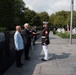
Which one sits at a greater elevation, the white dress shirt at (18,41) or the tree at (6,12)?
the tree at (6,12)

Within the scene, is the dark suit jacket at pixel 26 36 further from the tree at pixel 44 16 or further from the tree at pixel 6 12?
the tree at pixel 44 16

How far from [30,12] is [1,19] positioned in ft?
228

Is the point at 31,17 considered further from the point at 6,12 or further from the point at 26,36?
the point at 26,36

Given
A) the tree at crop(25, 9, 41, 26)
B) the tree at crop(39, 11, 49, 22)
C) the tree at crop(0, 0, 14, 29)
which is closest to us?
the tree at crop(0, 0, 14, 29)

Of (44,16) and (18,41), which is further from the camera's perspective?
(44,16)

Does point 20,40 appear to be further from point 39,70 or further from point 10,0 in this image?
point 10,0

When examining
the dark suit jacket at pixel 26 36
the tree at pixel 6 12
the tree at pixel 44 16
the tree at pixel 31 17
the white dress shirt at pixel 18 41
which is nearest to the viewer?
the white dress shirt at pixel 18 41

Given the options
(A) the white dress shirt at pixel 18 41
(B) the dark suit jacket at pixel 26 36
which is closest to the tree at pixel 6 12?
(B) the dark suit jacket at pixel 26 36

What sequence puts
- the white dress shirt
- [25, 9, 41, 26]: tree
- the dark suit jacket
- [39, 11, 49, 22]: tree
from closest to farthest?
the white dress shirt → the dark suit jacket → [25, 9, 41, 26]: tree → [39, 11, 49, 22]: tree

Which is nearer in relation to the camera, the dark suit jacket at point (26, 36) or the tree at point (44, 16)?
the dark suit jacket at point (26, 36)

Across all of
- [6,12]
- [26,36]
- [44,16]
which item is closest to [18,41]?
[26,36]

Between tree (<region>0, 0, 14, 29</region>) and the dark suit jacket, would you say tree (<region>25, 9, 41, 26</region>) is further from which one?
the dark suit jacket

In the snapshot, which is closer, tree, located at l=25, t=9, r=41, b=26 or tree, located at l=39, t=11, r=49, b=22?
tree, located at l=25, t=9, r=41, b=26

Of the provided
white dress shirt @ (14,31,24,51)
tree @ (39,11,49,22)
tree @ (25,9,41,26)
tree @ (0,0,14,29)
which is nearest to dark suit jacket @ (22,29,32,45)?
white dress shirt @ (14,31,24,51)
